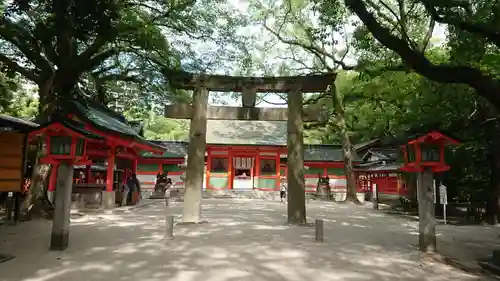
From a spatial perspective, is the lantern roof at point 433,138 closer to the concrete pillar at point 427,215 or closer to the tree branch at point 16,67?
the concrete pillar at point 427,215

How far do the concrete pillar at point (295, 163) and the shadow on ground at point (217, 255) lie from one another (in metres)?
0.68

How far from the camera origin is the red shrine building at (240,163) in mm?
29891

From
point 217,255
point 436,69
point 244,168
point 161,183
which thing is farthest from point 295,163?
point 244,168

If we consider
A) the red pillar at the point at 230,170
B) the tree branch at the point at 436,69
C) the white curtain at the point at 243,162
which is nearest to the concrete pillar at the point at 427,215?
the tree branch at the point at 436,69

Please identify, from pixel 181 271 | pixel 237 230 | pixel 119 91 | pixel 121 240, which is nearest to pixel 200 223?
pixel 237 230

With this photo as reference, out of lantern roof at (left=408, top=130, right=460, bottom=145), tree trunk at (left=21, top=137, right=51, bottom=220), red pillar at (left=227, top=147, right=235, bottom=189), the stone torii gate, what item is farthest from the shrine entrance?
lantern roof at (left=408, top=130, right=460, bottom=145)

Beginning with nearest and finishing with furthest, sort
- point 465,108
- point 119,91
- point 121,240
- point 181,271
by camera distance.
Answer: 1. point 181,271
2. point 121,240
3. point 465,108
4. point 119,91

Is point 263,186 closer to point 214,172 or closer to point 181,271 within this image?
point 214,172

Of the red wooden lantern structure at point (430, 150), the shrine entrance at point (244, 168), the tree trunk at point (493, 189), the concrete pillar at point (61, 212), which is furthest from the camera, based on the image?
the shrine entrance at point (244, 168)

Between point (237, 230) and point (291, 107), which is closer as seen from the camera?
point (237, 230)

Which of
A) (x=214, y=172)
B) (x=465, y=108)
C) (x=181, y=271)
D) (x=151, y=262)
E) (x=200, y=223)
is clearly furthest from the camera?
(x=214, y=172)

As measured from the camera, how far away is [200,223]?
11984 mm

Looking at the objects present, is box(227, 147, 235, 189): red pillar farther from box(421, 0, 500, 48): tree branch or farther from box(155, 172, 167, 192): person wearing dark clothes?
box(421, 0, 500, 48): tree branch

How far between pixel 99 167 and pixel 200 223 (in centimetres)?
1494
